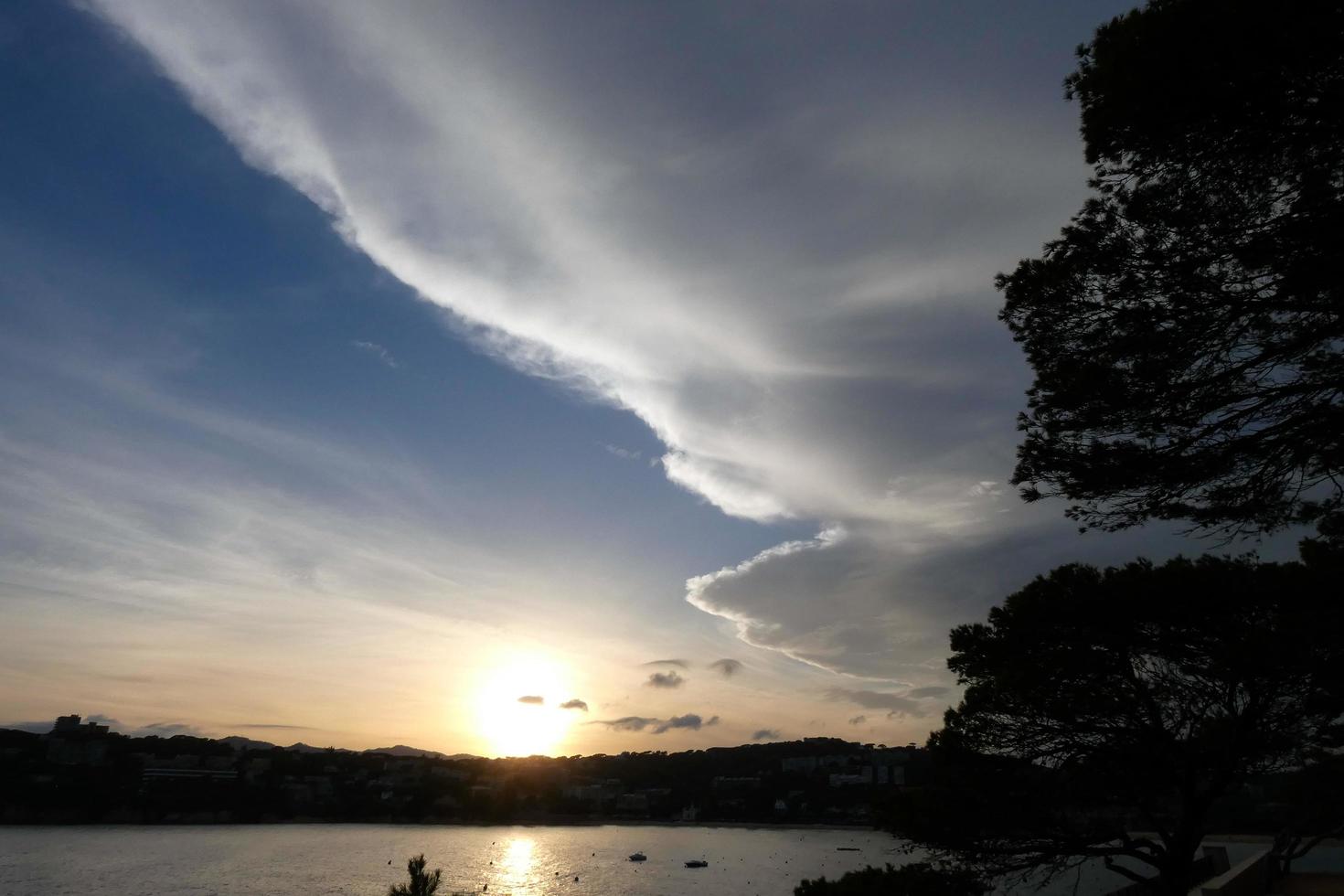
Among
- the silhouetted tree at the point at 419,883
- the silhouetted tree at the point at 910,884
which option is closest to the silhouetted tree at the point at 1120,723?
the silhouetted tree at the point at 910,884

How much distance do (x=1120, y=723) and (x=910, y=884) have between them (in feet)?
14.4

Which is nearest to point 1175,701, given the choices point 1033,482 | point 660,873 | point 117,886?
point 1033,482

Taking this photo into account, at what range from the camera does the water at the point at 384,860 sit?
68.4 meters

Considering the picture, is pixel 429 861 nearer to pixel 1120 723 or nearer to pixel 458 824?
pixel 458 824

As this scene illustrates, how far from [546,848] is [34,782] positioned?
256 ft

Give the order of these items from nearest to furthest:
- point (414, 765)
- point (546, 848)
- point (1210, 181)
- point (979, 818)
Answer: point (1210, 181), point (979, 818), point (546, 848), point (414, 765)

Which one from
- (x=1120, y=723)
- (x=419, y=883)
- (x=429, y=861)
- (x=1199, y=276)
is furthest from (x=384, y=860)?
(x=1199, y=276)

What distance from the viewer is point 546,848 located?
11681 centimetres

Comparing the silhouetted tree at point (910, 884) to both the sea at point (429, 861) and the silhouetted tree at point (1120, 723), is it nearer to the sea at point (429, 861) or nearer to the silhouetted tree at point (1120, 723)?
the silhouetted tree at point (1120, 723)

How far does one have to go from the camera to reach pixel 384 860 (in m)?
88.8

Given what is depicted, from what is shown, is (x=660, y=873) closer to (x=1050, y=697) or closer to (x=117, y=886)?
(x=117, y=886)

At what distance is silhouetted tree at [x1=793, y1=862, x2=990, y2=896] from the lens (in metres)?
13.0

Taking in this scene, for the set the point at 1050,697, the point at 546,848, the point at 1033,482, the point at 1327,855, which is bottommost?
the point at 546,848

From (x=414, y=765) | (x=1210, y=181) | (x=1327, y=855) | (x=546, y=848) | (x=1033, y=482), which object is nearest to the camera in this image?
(x=1210, y=181)
